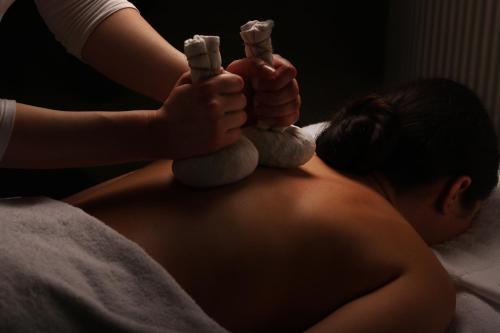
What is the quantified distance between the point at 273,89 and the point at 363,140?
21 centimetres

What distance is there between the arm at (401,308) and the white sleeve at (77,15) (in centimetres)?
72

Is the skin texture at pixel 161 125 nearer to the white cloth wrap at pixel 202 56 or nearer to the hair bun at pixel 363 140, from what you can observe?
the white cloth wrap at pixel 202 56

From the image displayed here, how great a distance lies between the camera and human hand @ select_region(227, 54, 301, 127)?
3.21 ft

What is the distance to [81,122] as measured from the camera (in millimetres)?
970

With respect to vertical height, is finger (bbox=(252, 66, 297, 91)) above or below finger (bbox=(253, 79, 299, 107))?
above

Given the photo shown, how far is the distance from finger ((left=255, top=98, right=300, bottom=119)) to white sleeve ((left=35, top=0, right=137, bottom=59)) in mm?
406

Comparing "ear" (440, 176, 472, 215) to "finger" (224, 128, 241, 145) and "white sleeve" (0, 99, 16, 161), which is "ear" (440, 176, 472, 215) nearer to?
"finger" (224, 128, 241, 145)

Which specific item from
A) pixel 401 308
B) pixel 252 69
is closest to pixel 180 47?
pixel 252 69

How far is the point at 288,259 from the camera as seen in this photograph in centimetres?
91

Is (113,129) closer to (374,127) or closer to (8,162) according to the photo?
(8,162)

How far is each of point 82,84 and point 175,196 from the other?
2.69 feet

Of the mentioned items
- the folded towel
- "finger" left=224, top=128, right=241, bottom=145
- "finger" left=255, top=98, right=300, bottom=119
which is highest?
"finger" left=255, top=98, right=300, bottom=119

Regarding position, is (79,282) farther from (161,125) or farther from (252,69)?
(252,69)

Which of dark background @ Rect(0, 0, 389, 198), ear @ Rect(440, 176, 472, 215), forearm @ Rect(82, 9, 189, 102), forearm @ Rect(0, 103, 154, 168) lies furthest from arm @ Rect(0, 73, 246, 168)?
dark background @ Rect(0, 0, 389, 198)
